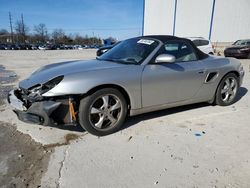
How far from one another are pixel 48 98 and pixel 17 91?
788 millimetres

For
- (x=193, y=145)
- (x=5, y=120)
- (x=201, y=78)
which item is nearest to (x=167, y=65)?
(x=201, y=78)

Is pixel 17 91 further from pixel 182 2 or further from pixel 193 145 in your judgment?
pixel 182 2

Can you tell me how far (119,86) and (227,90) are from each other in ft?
8.45

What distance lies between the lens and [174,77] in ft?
12.1

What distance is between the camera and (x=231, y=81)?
4688mm

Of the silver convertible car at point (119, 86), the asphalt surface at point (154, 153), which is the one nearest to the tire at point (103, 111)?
the silver convertible car at point (119, 86)

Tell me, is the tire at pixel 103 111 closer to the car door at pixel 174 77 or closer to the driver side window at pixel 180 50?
the car door at pixel 174 77

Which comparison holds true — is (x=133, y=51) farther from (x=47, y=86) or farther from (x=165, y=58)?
(x=47, y=86)

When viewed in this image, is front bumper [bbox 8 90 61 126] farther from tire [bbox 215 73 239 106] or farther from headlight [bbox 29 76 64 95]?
tire [bbox 215 73 239 106]

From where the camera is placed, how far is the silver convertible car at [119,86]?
9.80 feet

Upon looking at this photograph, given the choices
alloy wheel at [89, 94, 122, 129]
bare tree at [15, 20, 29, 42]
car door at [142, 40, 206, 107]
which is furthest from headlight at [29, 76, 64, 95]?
bare tree at [15, 20, 29, 42]

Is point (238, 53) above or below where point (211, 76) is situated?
below

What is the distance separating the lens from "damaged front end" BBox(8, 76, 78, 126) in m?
2.92

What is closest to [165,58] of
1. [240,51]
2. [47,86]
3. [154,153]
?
[154,153]
